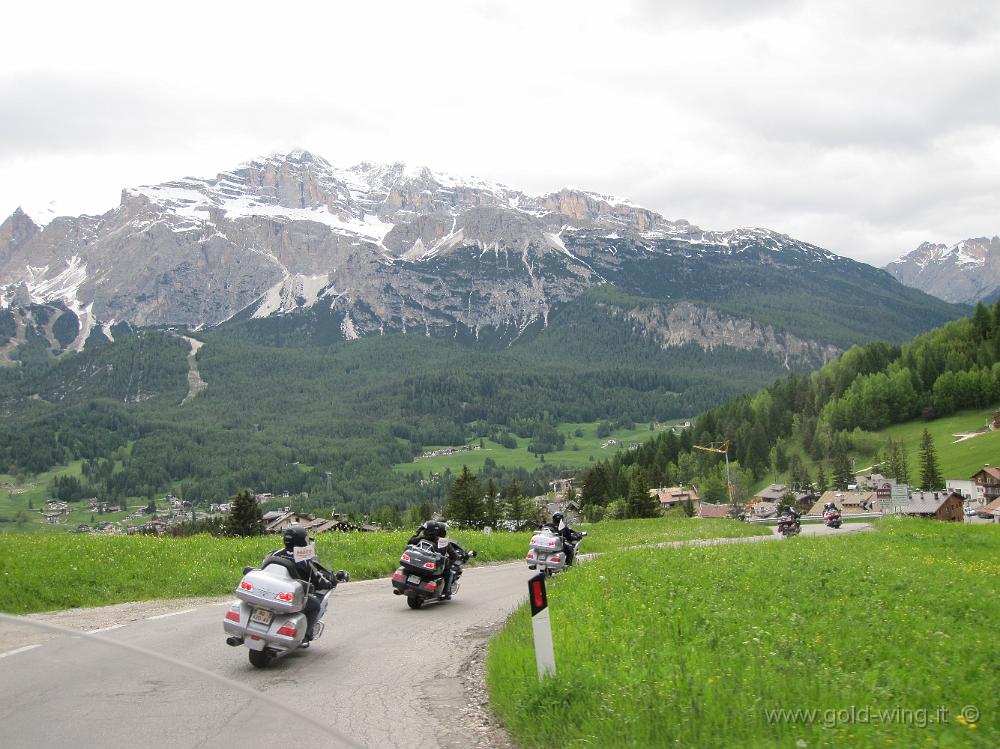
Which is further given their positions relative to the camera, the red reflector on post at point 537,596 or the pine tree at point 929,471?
the pine tree at point 929,471

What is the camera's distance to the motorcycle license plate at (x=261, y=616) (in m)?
11.0

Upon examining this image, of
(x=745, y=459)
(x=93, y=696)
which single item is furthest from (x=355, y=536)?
(x=745, y=459)

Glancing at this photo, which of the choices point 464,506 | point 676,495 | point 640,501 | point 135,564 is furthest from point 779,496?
point 135,564

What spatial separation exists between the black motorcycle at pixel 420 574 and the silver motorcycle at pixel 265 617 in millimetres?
5942

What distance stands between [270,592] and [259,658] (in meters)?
0.88

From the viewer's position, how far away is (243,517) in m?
53.6

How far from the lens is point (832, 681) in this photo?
8.41 metres

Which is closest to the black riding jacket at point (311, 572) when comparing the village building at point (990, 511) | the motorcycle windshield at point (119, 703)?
the motorcycle windshield at point (119, 703)

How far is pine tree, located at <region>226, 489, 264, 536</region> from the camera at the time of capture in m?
53.1

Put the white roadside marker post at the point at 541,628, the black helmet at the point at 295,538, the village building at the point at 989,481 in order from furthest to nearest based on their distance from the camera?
1. the village building at the point at 989,481
2. the black helmet at the point at 295,538
3. the white roadside marker post at the point at 541,628

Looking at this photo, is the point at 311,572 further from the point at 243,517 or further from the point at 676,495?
the point at 676,495

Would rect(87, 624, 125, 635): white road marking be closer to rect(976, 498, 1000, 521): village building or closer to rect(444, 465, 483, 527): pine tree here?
rect(444, 465, 483, 527): pine tree

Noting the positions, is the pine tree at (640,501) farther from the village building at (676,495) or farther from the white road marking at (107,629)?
the white road marking at (107,629)

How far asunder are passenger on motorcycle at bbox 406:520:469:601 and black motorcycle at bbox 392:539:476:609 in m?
0.12
